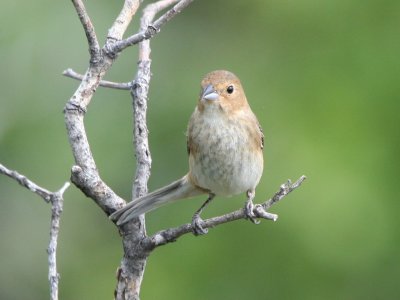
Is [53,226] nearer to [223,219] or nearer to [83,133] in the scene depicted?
[83,133]

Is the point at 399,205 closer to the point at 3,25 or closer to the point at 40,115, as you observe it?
the point at 40,115

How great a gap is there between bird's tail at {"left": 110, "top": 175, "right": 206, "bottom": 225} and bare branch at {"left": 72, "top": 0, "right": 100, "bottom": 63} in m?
0.65

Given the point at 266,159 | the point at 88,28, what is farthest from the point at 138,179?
the point at 266,159

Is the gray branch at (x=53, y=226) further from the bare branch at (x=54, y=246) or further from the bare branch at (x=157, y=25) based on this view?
the bare branch at (x=157, y=25)

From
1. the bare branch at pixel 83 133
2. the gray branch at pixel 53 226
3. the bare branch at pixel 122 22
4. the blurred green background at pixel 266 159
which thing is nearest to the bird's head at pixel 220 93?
the bare branch at pixel 122 22

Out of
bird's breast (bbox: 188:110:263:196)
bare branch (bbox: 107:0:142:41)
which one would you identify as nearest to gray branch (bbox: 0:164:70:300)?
bare branch (bbox: 107:0:142:41)

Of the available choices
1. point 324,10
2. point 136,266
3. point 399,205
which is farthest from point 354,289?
point 136,266

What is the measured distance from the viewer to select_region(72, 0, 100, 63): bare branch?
404 cm

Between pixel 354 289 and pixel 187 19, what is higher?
pixel 187 19

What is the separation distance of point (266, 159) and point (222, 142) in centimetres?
124

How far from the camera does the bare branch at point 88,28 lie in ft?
13.2

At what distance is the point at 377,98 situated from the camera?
21.9 feet

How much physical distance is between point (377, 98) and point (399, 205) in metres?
0.73

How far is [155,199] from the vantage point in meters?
4.89
